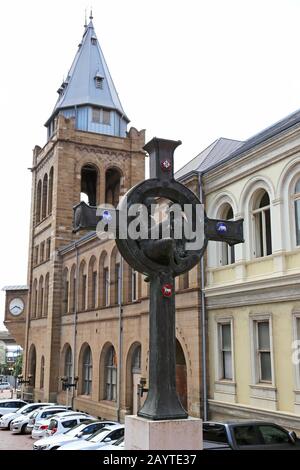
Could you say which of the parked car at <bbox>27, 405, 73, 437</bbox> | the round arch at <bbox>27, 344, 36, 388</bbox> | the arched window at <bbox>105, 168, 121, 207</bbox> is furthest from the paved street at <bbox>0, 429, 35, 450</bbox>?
the arched window at <bbox>105, 168, 121, 207</bbox>

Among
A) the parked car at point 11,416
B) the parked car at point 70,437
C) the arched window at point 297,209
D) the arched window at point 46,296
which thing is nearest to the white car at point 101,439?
the parked car at point 70,437

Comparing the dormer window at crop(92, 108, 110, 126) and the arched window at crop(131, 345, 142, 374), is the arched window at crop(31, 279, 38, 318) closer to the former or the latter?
the dormer window at crop(92, 108, 110, 126)

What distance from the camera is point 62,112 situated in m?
44.6

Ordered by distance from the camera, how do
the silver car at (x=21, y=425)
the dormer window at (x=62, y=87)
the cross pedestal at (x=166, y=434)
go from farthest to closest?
the dormer window at (x=62, y=87), the silver car at (x=21, y=425), the cross pedestal at (x=166, y=434)

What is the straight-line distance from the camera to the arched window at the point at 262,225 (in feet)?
63.0

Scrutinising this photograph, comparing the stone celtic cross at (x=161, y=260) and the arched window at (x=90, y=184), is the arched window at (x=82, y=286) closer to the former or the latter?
the arched window at (x=90, y=184)

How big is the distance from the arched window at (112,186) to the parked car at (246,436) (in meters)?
33.6

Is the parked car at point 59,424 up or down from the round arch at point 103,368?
down

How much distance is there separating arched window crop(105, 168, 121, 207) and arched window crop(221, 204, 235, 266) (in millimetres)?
23674

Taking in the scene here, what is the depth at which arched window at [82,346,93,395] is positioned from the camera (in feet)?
113

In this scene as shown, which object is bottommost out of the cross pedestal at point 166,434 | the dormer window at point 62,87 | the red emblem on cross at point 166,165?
the cross pedestal at point 166,434

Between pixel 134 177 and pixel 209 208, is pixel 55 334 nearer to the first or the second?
pixel 134 177

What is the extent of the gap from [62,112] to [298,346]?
109ft

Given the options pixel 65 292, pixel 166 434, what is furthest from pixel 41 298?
pixel 166 434
